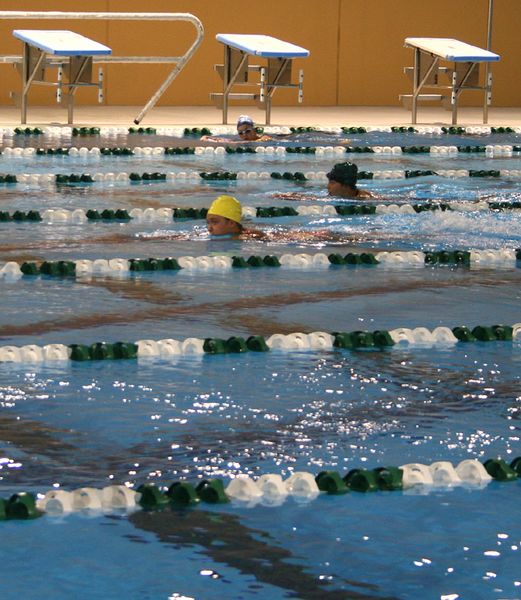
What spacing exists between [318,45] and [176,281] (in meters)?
15.0

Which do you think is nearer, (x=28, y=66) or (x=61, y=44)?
(x=61, y=44)

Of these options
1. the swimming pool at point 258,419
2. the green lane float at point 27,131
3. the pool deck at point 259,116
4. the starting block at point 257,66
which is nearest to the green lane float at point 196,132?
the starting block at point 257,66

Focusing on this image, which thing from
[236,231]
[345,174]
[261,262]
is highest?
[345,174]

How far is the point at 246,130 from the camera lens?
47.9 ft

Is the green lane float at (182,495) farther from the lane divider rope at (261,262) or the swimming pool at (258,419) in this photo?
the lane divider rope at (261,262)

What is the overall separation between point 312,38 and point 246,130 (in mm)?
7715

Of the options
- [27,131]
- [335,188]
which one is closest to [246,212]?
[335,188]

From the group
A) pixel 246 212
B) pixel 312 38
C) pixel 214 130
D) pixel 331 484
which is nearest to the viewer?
pixel 331 484

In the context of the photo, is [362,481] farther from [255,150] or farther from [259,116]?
[259,116]

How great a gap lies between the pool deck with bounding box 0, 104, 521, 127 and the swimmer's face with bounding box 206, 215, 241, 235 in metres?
7.42

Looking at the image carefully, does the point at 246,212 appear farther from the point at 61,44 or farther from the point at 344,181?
the point at 61,44

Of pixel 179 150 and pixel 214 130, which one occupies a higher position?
pixel 214 130

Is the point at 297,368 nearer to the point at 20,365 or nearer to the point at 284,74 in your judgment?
the point at 20,365

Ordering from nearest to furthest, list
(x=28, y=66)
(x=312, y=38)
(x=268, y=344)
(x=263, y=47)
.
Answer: (x=268, y=344)
(x=28, y=66)
(x=263, y=47)
(x=312, y=38)
